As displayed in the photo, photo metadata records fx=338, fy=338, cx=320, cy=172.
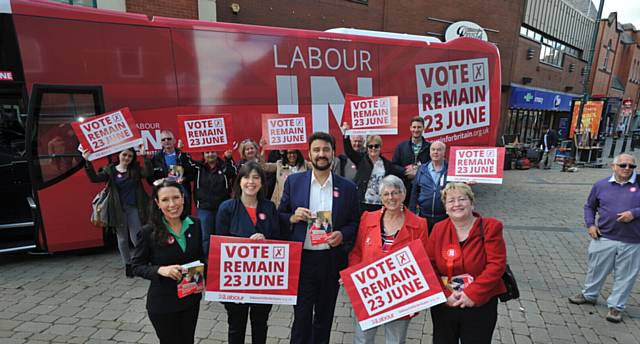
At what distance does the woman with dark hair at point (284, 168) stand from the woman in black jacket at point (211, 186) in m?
0.52

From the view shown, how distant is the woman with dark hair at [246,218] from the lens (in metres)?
2.64

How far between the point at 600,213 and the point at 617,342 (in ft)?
4.28

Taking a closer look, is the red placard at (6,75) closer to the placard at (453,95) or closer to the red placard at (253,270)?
the red placard at (253,270)

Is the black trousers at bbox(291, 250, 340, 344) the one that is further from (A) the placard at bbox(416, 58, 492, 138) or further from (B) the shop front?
(B) the shop front

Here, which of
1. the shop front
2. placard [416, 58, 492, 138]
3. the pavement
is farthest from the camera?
the shop front

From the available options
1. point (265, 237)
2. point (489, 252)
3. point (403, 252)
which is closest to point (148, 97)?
point (265, 237)

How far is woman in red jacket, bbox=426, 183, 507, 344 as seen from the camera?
2287mm

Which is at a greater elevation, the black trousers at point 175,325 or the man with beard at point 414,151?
the man with beard at point 414,151

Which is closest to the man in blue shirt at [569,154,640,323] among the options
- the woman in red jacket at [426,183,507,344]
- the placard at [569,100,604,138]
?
the woman in red jacket at [426,183,507,344]

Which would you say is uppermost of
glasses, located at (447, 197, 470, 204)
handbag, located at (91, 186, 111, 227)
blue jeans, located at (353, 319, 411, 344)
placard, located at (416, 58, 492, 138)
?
placard, located at (416, 58, 492, 138)

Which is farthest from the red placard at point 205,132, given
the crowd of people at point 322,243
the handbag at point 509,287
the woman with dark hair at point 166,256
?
the handbag at point 509,287

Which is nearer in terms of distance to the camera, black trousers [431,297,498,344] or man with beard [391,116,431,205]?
black trousers [431,297,498,344]

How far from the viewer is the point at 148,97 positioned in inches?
199

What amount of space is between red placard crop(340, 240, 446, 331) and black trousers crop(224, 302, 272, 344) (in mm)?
818
